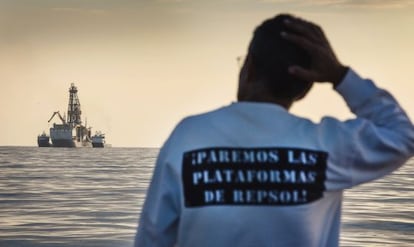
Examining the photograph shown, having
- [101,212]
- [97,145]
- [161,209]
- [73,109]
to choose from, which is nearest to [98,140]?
[97,145]

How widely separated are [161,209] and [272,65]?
0.37 metres

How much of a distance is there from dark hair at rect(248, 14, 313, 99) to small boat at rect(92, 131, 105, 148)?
8842 centimetres

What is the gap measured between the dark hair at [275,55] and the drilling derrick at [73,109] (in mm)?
74622

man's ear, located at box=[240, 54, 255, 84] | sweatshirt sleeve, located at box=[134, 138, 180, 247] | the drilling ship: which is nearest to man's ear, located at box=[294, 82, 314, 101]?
man's ear, located at box=[240, 54, 255, 84]

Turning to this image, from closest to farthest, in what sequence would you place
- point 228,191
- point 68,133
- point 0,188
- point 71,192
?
1. point 228,191
2. point 71,192
3. point 0,188
4. point 68,133

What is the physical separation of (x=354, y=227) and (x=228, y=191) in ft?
39.6

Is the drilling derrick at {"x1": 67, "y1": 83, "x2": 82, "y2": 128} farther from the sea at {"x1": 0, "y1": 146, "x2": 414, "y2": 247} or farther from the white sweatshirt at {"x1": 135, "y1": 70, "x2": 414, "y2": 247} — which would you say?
the white sweatshirt at {"x1": 135, "y1": 70, "x2": 414, "y2": 247}

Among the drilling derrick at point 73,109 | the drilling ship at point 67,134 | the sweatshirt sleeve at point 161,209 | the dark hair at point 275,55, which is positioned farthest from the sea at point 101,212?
the drilling ship at point 67,134

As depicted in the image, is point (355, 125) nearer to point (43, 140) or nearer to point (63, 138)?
point (63, 138)

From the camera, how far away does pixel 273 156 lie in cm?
204

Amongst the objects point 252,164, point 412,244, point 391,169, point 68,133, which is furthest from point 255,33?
point 68,133

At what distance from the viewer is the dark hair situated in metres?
2.07

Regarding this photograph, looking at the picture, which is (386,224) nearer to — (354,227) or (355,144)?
(354,227)

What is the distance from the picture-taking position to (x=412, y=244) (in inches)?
489
